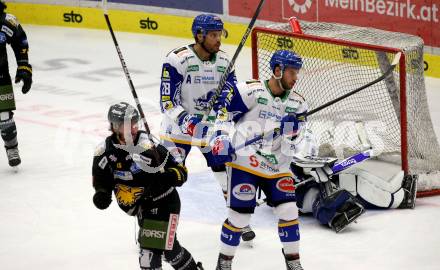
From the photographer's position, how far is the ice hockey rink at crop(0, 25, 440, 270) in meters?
7.02

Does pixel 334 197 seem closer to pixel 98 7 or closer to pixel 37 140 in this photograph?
pixel 37 140

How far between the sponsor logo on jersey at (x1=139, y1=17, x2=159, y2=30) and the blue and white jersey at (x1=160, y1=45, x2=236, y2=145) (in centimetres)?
679

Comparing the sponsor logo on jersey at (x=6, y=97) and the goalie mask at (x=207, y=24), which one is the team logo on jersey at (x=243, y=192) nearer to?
the goalie mask at (x=207, y=24)

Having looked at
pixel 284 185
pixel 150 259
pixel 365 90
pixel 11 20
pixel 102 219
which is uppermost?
pixel 11 20

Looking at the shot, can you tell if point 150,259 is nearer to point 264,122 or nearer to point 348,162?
point 264,122

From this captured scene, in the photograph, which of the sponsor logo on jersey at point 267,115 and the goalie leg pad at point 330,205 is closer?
the sponsor logo on jersey at point 267,115

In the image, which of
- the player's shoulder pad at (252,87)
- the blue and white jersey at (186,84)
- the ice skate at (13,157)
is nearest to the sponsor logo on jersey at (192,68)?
the blue and white jersey at (186,84)

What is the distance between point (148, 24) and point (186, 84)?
696 centimetres

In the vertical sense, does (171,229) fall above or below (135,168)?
below

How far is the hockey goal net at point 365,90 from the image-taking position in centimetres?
810

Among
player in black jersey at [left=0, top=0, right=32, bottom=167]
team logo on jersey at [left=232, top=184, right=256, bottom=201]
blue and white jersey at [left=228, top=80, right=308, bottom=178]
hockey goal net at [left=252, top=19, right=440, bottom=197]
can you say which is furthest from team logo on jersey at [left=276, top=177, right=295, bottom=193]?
player in black jersey at [left=0, top=0, right=32, bottom=167]

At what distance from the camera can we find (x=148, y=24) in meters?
13.9

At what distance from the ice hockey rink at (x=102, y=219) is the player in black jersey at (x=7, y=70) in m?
0.37

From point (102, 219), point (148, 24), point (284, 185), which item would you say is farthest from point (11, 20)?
point (148, 24)
